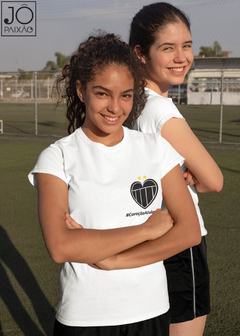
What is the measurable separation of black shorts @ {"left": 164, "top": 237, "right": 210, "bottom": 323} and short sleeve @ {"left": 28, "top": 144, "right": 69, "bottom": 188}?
2.36 ft

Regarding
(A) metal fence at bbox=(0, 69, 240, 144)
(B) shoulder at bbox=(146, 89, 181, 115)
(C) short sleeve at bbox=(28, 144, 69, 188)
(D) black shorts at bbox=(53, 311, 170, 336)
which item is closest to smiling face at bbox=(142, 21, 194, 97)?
(B) shoulder at bbox=(146, 89, 181, 115)

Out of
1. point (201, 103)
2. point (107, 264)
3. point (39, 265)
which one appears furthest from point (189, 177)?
point (201, 103)

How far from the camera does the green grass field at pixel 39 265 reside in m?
3.04

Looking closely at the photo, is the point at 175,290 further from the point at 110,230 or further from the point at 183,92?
the point at 183,92

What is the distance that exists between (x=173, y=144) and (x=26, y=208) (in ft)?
14.2

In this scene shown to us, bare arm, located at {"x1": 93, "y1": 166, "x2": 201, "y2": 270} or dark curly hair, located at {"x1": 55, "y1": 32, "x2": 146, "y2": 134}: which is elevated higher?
dark curly hair, located at {"x1": 55, "y1": 32, "x2": 146, "y2": 134}

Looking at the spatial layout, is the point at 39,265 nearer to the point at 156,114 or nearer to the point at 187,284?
the point at 187,284

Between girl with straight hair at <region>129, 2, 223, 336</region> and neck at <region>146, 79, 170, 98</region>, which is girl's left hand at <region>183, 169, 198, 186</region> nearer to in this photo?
girl with straight hair at <region>129, 2, 223, 336</region>

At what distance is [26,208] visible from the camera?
5781 mm

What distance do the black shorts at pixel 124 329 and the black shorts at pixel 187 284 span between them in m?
0.32

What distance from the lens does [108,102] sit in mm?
1529

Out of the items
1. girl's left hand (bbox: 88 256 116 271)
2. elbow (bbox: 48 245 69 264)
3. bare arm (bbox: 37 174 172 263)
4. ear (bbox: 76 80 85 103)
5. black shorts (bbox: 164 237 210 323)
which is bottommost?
black shorts (bbox: 164 237 210 323)

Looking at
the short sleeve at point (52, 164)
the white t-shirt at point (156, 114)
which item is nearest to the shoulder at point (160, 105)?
the white t-shirt at point (156, 114)

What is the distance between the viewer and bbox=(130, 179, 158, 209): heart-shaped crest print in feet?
4.90
